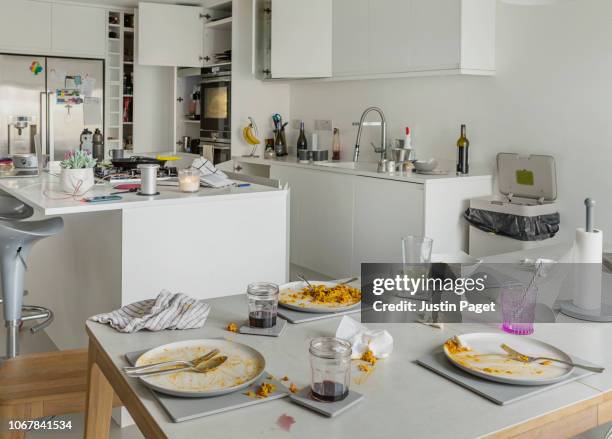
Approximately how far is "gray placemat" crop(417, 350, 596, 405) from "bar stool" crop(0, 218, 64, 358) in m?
2.07

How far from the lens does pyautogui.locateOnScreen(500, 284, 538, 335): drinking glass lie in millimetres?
1480

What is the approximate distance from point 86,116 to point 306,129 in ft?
7.68

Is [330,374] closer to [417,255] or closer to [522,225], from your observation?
[417,255]

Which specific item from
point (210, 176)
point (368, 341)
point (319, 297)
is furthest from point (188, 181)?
point (368, 341)

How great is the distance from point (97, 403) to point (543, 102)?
10.6 feet

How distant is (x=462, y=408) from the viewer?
113 cm

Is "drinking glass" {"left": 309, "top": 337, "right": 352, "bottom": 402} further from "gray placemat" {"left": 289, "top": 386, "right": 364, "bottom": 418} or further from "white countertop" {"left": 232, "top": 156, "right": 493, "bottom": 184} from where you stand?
"white countertop" {"left": 232, "top": 156, "right": 493, "bottom": 184}

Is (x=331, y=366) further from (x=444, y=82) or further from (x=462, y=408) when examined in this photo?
(x=444, y=82)

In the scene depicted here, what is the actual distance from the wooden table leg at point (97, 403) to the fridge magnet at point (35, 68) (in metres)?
5.45

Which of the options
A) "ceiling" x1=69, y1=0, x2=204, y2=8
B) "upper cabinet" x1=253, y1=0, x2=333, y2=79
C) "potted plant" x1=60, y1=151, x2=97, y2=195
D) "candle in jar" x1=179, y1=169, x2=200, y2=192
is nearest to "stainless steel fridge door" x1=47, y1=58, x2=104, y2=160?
"ceiling" x1=69, y1=0, x2=204, y2=8

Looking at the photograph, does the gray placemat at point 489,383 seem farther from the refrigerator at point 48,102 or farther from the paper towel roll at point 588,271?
the refrigerator at point 48,102

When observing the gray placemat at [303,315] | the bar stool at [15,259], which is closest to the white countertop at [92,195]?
the bar stool at [15,259]

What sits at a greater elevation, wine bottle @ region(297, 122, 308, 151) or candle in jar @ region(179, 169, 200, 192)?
wine bottle @ region(297, 122, 308, 151)

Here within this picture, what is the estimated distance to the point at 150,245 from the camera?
295 centimetres
